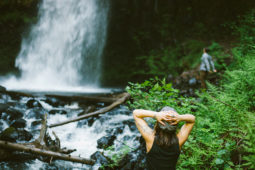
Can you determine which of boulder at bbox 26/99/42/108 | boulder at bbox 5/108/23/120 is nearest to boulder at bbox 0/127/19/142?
boulder at bbox 5/108/23/120

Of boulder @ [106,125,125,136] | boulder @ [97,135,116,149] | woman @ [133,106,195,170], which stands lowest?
boulder @ [97,135,116,149]

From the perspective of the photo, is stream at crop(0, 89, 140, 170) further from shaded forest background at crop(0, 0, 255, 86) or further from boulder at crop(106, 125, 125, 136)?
shaded forest background at crop(0, 0, 255, 86)

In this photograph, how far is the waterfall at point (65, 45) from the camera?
1593cm

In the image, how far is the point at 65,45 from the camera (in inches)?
683

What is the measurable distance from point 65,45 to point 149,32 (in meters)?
8.13

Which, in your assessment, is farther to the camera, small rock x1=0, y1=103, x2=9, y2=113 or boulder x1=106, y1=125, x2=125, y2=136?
small rock x1=0, y1=103, x2=9, y2=113

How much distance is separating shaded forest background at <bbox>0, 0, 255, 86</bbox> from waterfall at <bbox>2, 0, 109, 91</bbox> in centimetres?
79

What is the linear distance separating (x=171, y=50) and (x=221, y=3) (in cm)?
638

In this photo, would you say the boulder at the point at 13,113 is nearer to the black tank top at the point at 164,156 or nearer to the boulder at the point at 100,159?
the boulder at the point at 100,159

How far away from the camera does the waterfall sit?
15.9 metres

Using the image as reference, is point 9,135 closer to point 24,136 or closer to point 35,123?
point 24,136

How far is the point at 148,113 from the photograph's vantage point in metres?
2.42

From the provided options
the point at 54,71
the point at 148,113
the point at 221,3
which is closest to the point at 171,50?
the point at 221,3

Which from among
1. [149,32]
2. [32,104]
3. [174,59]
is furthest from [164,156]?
[149,32]
